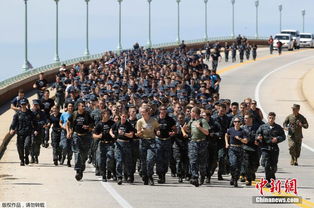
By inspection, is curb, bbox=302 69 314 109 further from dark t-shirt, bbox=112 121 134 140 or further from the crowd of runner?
dark t-shirt, bbox=112 121 134 140

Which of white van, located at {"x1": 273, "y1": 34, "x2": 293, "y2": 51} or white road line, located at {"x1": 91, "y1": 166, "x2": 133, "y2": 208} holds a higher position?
white van, located at {"x1": 273, "y1": 34, "x2": 293, "y2": 51}

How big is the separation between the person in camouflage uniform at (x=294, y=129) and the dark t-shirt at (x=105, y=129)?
6.12m

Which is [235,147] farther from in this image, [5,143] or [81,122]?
[5,143]

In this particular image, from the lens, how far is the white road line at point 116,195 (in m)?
17.7

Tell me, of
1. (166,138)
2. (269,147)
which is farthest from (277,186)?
(166,138)

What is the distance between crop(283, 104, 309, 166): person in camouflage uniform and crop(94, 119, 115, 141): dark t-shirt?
20.1 feet

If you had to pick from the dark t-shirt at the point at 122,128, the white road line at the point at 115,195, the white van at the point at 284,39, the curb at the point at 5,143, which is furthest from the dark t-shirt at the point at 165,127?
the white van at the point at 284,39

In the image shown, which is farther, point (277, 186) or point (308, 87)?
point (308, 87)

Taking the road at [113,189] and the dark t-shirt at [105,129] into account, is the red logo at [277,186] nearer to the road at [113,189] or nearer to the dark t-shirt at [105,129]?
the road at [113,189]

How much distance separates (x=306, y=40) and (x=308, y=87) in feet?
148

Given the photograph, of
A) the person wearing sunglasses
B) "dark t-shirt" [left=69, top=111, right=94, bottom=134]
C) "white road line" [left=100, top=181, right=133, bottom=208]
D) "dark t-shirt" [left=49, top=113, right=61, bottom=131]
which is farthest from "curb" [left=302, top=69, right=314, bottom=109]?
"white road line" [left=100, top=181, right=133, bottom=208]

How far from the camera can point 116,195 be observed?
62.6 feet

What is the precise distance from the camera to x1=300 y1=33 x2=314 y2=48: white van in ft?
313

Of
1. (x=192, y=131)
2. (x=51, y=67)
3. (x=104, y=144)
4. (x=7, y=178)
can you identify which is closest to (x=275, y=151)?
(x=192, y=131)
